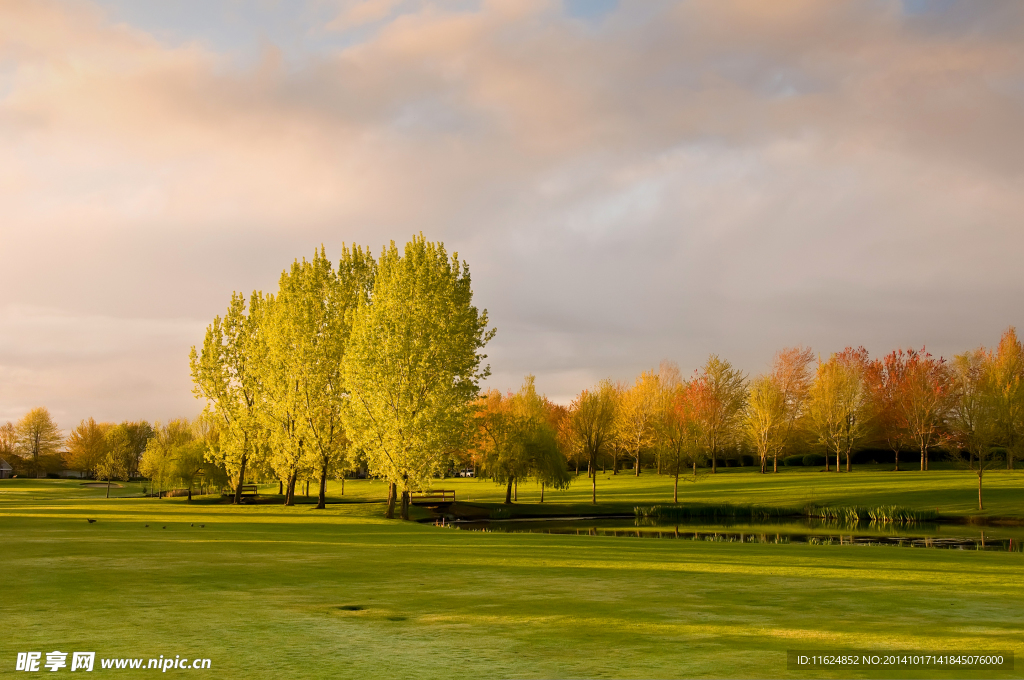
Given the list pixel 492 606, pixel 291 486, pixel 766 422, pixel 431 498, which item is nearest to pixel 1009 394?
pixel 766 422

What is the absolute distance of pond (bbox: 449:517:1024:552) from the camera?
37594 millimetres

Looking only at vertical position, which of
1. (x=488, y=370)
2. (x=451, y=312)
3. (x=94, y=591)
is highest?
(x=451, y=312)

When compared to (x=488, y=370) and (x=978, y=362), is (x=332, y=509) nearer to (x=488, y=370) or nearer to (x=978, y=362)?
(x=488, y=370)

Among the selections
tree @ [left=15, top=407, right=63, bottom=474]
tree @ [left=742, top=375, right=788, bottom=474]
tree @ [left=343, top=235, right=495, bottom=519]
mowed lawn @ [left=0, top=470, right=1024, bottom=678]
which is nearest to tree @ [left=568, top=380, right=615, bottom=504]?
tree @ [left=742, top=375, right=788, bottom=474]

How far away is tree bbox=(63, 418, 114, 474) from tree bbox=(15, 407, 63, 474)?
4.54 m

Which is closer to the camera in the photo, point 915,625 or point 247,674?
point 247,674

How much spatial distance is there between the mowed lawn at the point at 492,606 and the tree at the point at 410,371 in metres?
17.2

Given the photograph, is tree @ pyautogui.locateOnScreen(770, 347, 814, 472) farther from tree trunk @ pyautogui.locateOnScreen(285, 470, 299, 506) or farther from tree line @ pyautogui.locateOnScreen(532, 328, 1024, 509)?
tree trunk @ pyautogui.locateOnScreen(285, 470, 299, 506)

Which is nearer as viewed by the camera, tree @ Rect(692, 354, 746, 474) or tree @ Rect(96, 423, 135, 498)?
tree @ Rect(692, 354, 746, 474)

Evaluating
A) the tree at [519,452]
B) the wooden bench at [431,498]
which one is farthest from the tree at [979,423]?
the wooden bench at [431,498]

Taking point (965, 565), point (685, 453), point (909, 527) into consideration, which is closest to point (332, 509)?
point (685, 453)

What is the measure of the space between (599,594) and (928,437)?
81.7 metres

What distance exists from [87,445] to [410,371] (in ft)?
385

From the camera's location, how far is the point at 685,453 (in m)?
67.6
